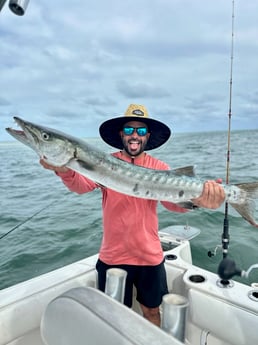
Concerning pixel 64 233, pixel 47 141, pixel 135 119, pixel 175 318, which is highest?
pixel 135 119

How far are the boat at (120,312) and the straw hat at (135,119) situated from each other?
4.06 feet

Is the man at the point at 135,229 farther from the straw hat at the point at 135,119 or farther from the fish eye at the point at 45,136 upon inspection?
the fish eye at the point at 45,136

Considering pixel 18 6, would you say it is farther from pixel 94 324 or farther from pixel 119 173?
pixel 94 324

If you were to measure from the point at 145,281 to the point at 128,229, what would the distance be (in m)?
0.48

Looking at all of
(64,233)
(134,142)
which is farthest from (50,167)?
(64,233)

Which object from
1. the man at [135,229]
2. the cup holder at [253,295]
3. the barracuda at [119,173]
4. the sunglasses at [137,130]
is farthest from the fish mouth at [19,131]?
the cup holder at [253,295]

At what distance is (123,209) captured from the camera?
265 centimetres

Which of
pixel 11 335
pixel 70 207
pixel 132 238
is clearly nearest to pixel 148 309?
pixel 132 238

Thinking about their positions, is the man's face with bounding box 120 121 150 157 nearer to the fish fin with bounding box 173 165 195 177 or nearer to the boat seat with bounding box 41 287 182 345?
the fish fin with bounding box 173 165 195 177

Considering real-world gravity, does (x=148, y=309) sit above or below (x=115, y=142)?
below

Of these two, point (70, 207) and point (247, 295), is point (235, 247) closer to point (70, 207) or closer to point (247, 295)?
point (247, 295)

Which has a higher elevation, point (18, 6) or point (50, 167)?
point (18, 6)

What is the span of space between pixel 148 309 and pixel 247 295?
806 millimetres

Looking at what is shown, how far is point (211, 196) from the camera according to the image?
2455 mm
